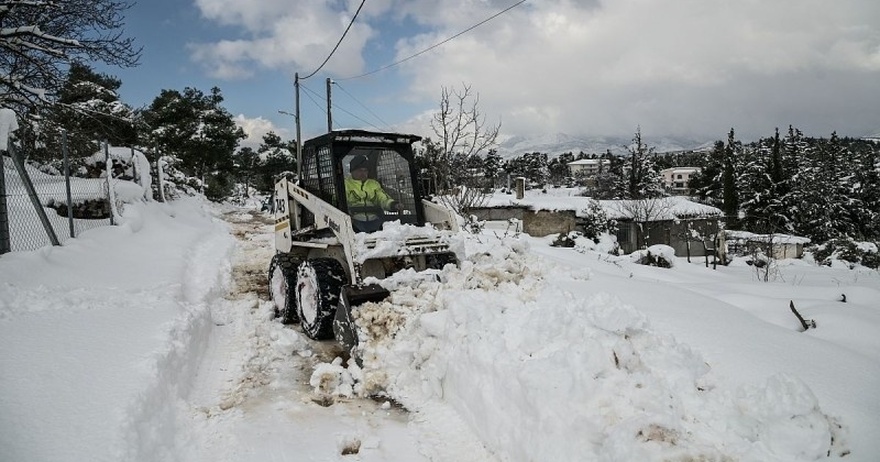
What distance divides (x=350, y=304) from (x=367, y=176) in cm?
218

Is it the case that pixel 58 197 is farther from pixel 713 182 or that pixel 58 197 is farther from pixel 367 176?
pixel 713 182

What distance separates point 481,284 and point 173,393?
2969 millimetres

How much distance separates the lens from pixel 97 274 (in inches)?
260

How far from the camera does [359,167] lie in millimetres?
6660

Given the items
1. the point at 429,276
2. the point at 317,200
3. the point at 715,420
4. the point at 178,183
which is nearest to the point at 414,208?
the point at 317,200

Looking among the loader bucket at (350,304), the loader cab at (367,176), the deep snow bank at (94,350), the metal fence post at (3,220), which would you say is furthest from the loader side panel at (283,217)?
the metal fence post at (3,220)

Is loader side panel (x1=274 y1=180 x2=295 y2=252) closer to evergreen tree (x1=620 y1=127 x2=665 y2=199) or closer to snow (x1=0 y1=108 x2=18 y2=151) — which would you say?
snow (x1=0 y1=108 x2=18 y2=151)

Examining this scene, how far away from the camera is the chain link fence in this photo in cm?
645

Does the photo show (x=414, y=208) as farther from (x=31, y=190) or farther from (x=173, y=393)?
(x=31, y=190)

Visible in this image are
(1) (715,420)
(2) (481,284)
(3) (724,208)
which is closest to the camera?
(1) (715,420)

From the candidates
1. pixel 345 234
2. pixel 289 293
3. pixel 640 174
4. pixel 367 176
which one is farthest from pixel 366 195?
pixel 640 174

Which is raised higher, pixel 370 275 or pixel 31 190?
pixel 31 190

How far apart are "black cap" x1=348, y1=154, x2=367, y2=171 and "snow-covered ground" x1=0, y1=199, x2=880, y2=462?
6.28 feet

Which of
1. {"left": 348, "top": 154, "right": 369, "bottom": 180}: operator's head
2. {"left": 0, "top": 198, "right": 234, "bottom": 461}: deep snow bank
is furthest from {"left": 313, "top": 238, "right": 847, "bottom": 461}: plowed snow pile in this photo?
{"left": 348, "top": 154, "right": 369, "bottom": 180}: operator's head
